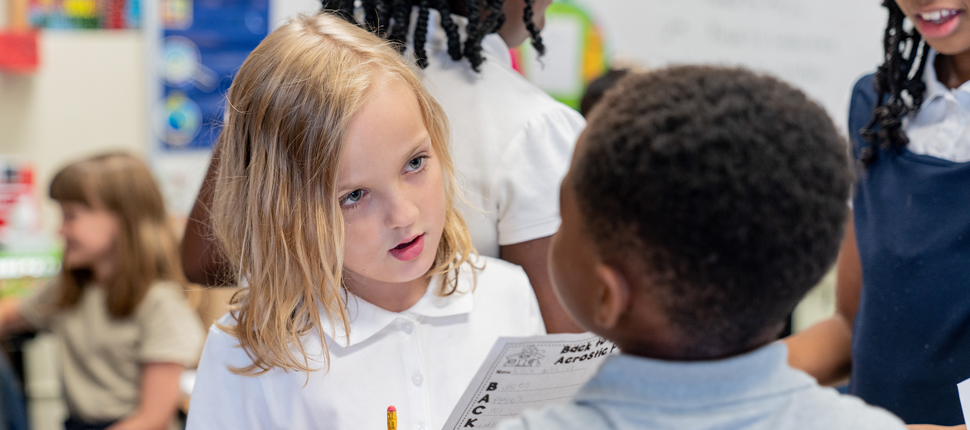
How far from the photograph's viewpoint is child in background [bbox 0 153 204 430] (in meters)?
1.86

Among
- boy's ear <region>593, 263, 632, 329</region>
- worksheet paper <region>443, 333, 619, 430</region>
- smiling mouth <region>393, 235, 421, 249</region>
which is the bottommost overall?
worksheet paper <region>443, 333, 619, 430</region>

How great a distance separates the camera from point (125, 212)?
195cm

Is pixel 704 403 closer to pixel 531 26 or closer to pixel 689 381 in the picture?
pixel 689 381

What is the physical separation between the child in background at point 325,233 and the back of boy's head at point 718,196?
0.34 metres

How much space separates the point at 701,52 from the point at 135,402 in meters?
2.18

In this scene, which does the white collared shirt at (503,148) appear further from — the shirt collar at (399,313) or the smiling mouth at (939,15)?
the smiling mouth at (939,15)

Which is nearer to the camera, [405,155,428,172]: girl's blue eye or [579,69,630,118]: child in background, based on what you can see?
[405,155,428,172]: girl's blue eye

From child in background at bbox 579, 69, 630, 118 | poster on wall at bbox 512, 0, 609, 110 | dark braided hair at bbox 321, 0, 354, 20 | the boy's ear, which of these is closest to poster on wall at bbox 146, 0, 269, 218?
poster on wall at bbox 512, 0, 609, 110

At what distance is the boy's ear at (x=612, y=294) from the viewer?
19.1 inches

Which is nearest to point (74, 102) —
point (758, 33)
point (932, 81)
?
point (758, 33)

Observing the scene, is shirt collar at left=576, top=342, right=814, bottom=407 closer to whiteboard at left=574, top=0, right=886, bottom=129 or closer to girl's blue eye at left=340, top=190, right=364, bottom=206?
girl's blue eye at left=340, top=190, right=364, bottom=206

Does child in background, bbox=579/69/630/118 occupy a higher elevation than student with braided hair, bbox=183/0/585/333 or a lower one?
lower

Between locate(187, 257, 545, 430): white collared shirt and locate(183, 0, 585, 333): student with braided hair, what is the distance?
2.3 inches

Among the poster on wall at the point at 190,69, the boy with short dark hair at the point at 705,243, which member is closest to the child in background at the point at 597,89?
the poster on wall at the point at 190,69
